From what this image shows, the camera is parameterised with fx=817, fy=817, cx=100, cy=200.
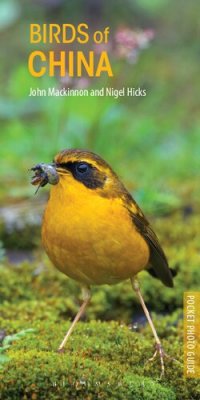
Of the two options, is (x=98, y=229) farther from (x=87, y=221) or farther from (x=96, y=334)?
(x=96, y=334)

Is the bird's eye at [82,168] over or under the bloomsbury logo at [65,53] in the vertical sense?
under

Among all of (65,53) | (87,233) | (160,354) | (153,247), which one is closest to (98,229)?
(87,233)

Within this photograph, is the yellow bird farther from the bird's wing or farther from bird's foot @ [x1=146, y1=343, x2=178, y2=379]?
bird's foot @ [x1=146, y1=343, x2=178, y2=379]

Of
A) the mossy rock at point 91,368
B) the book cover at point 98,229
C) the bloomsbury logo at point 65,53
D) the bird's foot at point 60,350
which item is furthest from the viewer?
the bloomsbury logo at point 65,53

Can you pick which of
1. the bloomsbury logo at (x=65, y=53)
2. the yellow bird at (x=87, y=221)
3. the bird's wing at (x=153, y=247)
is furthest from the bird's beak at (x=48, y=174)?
the bloomsbury logo at (x=65, y=53)

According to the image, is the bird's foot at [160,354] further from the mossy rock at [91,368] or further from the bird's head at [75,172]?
the bird's head at [75,172]

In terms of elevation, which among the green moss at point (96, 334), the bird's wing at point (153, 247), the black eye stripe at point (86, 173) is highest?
the black eye stripe at point (86, 173)

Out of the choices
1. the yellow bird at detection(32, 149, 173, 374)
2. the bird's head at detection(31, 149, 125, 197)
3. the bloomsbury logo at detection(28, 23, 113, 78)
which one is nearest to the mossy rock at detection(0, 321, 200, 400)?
the yellow bird at detection(32, 149, 173, 374)

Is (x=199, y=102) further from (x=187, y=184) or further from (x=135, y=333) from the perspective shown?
(x=135, y=333)
